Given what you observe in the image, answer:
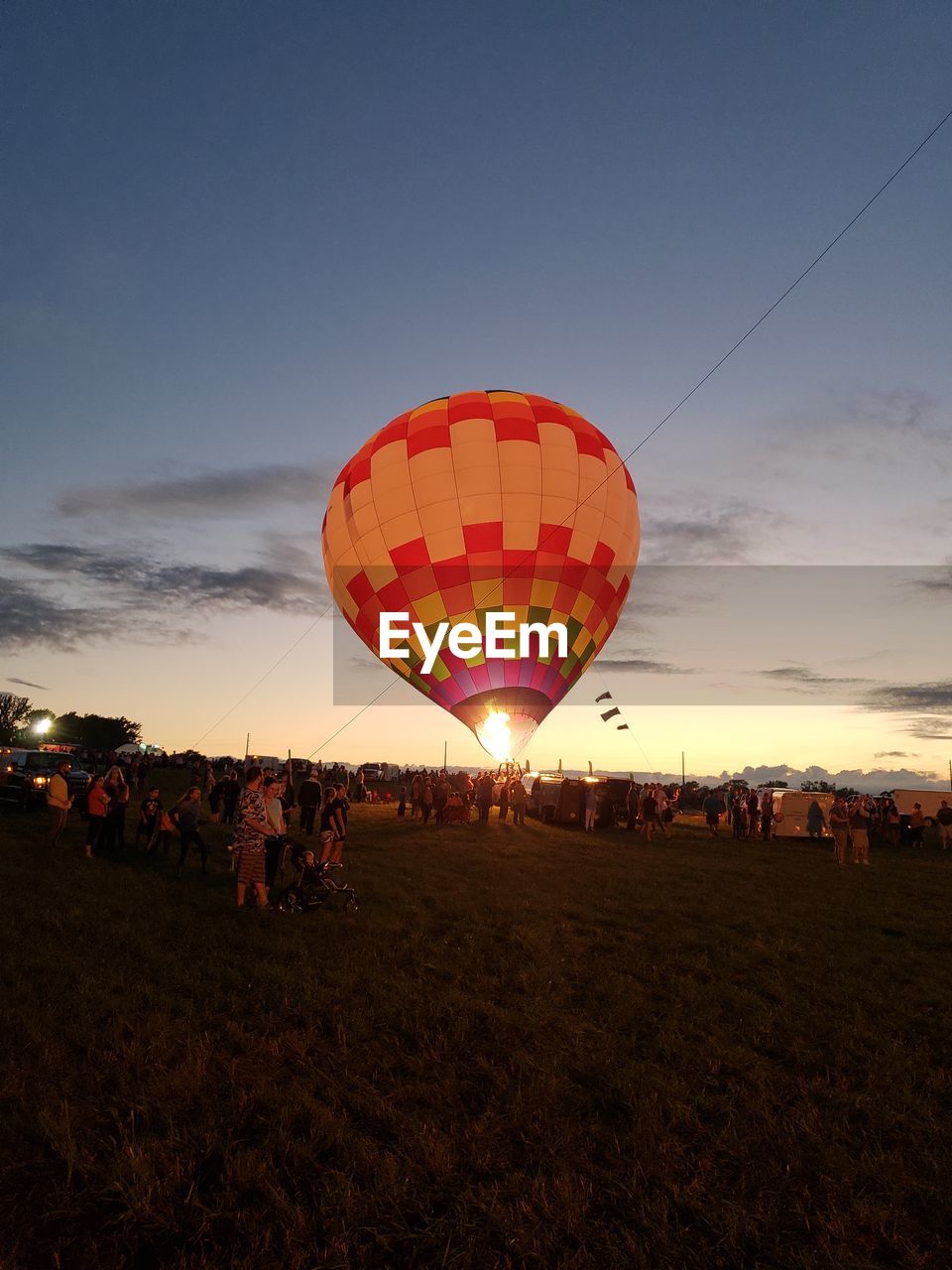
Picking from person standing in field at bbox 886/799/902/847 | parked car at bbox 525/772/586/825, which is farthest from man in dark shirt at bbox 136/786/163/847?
person standing in field at bbox 886/799/902/847

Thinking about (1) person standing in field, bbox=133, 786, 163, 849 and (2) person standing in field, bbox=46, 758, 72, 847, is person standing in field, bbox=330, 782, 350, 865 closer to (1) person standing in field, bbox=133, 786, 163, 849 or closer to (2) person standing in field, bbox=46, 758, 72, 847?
(1) person standing in field, bbox=133, 786, 163, 849

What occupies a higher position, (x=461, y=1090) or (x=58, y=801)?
(x=58, y=801)

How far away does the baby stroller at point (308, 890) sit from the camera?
9.30 meters

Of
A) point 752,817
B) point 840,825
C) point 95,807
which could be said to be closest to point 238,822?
point 95,807

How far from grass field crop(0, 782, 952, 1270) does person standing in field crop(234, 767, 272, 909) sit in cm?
42

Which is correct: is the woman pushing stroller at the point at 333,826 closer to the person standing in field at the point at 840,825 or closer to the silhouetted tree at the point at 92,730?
the person standing in field at the point at 840,825

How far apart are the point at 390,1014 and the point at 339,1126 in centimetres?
171

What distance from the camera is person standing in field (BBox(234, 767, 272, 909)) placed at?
9258 mm

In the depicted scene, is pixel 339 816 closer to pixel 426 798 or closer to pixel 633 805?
pixel 426 798

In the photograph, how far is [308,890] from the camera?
9.40 meters

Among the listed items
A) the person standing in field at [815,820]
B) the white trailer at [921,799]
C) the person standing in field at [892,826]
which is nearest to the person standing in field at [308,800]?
the person standing in field at [815,820]

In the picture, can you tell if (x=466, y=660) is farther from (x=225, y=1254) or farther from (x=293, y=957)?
(x=225, y=1254)

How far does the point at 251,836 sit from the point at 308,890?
0.99 m

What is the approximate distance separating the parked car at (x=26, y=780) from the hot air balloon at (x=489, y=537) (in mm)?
9580
